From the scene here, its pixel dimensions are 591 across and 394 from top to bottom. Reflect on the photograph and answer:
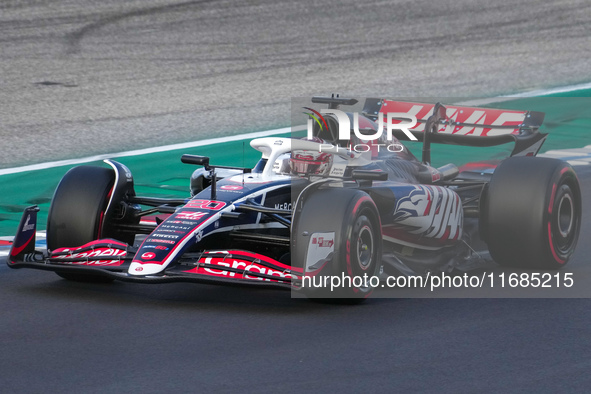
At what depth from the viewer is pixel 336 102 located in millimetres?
7383

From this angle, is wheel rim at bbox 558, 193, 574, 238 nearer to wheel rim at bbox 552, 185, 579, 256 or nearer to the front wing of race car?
wheel rim at bbox 552, 185, 579, 256

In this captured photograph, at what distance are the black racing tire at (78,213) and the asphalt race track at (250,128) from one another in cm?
28

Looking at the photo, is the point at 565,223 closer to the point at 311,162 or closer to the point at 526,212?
the point at 526,212

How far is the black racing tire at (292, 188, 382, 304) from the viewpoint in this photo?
Answer: 6043 mm

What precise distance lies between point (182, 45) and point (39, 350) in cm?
1197

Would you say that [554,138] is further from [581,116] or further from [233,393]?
[233,393]

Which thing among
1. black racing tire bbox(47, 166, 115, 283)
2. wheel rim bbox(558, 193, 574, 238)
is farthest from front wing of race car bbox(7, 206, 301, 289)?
wheel rim bbox(558, 193, 574, 238)

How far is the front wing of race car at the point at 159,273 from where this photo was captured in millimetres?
5969

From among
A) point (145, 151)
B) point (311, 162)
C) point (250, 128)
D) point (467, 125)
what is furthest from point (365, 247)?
point (250, 128)

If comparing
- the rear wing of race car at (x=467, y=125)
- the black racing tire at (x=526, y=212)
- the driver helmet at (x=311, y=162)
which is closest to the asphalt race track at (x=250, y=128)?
the black racing tire at (x=526, y=212)

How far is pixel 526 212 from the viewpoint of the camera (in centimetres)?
704

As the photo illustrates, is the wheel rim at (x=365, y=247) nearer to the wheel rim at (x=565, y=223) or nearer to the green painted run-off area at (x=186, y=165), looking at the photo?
the wheel rim at (x=565, y=223)

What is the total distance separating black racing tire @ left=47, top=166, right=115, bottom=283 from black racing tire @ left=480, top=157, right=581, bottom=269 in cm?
258

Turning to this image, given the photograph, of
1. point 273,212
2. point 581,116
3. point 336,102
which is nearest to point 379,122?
point 336,102
